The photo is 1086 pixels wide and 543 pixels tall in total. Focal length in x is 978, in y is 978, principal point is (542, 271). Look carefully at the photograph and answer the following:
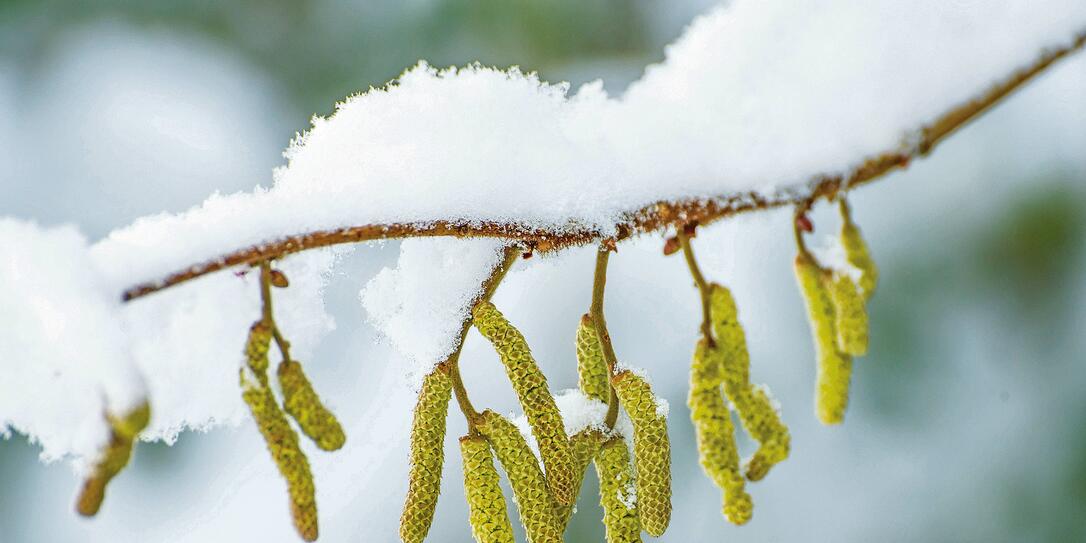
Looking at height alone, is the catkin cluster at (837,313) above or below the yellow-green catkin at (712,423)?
above

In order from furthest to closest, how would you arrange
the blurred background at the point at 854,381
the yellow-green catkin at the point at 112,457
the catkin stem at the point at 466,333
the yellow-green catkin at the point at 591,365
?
the blurred background at the point at 854,381 → the yellow-green catkin at the point at 591,365 → the catkin stem at the point at 466,333 → the yellow-green catkin at the point at 112,457

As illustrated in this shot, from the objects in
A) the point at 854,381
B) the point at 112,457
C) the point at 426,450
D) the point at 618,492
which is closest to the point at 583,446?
the point at 618,492

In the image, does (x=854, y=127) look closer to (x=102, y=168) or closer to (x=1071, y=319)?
(x=1071, y=319)

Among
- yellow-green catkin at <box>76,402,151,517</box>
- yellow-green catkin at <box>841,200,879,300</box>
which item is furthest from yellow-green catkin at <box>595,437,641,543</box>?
yellow-green catkin at <box>76,402,151,517</box>

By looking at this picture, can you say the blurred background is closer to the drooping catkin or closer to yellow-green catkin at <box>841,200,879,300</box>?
yellow-green catkin at <box>841,200,879,300</box>

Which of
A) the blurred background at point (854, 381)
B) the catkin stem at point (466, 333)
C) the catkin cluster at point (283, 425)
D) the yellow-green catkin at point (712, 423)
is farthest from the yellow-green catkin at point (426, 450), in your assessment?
the blurred background at point (854, 381)

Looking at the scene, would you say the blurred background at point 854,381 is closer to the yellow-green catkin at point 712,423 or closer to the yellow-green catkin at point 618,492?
the yellow-green catkin at point 618,492
